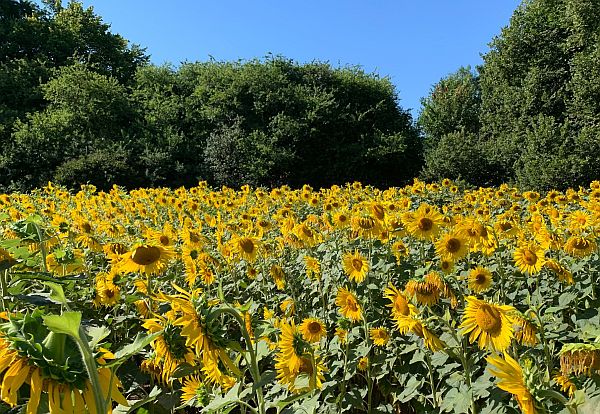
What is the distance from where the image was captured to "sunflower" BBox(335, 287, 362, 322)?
7.75ft

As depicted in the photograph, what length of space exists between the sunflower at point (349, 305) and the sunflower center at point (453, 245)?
2.55ft

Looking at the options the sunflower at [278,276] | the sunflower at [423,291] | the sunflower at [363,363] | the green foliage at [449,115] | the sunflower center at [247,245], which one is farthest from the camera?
the green foliage at [449,115]

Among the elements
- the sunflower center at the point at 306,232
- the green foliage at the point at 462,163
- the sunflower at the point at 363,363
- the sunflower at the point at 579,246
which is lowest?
the sunflower at the point at 363,363

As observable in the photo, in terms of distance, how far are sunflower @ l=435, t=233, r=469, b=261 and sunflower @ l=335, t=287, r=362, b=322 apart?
75cm

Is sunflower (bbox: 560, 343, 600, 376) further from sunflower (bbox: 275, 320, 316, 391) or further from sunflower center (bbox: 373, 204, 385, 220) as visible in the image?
sunflower center (bbox: 373, 204, 385, 220)

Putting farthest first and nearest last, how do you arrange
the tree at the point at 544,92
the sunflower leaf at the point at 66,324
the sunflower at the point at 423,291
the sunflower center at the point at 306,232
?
the tree at the point at 544,92 → the sunflower center at the point at 306,232 → the sunflower at the point at 423,291 → the sunflower leaf at the point at 66,324

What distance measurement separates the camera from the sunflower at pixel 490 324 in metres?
1.52

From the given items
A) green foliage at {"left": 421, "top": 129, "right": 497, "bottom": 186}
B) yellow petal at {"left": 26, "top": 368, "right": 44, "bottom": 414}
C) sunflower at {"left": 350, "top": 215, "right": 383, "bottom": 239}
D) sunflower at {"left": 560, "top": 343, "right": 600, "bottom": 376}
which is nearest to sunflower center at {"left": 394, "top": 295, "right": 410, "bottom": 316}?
sunflower at {"left": 560, "top": 343, "right": 600, "bottom": 376}

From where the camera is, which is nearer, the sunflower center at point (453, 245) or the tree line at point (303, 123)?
the sunflower center at point (453, 245)

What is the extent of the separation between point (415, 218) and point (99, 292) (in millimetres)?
1829

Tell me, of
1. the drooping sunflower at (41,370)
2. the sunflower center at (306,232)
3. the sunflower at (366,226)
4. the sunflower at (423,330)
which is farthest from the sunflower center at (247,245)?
the drooping sunflower at (41,370)

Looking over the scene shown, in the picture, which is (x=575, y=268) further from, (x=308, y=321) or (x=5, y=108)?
(x=5, y=108)

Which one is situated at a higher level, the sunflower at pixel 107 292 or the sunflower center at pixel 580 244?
the sunflower at pixel 107 292

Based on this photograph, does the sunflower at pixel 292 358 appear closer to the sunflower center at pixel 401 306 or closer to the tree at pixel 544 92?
the sunflower center at pixel 401 306
